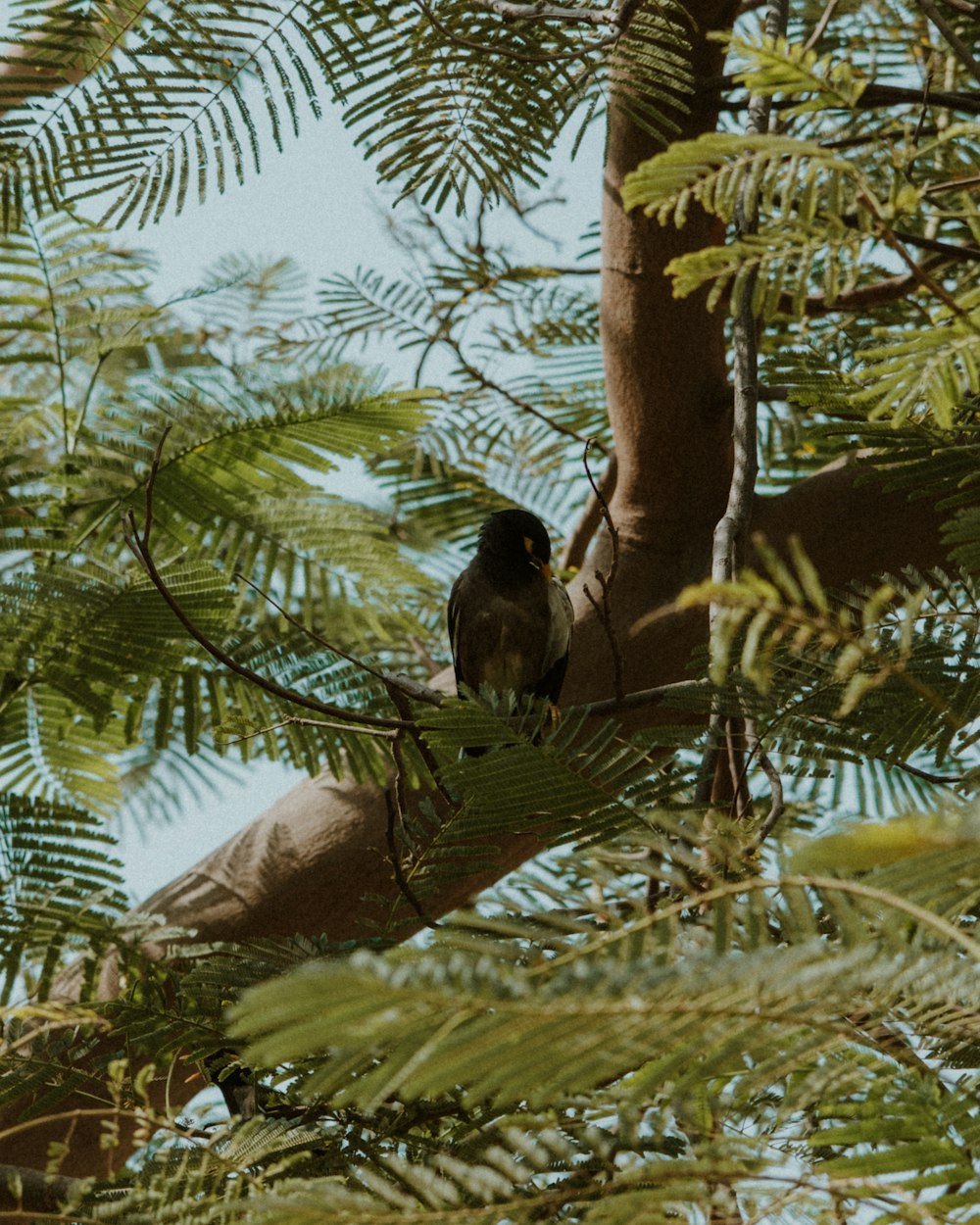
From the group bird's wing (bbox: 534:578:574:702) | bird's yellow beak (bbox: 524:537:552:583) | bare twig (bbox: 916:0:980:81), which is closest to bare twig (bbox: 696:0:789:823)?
bare twig (bbox: 916:0:980:81)

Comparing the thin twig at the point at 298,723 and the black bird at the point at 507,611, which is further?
the black bird at the point at 507,611

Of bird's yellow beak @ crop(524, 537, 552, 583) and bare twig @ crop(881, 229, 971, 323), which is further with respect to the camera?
bird's yellow beak @ crop(524, 537, 552, 583)

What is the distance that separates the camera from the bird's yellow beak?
3.29m

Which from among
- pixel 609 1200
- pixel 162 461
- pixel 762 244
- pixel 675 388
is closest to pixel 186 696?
pixel 162 461

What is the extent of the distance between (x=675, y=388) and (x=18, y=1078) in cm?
199

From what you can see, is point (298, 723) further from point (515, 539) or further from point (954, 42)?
point (515, 539)

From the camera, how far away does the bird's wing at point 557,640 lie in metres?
3.10

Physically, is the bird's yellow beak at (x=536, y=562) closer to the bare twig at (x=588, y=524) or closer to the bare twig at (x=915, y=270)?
the bare twig at (x=588, y=524)

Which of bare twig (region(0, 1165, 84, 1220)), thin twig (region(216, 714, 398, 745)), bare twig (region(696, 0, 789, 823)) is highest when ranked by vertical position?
bare twig (region(696, 0, 789, 823))

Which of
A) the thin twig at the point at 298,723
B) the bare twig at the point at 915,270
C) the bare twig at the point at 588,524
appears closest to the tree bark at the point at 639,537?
the bare twig at the point at 588,524

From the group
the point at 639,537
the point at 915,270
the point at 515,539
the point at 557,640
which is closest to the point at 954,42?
the point at 915,270

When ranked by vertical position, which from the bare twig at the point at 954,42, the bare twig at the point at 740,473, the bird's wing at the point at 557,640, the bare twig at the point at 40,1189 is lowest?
the bare twig at the point at 40,1189

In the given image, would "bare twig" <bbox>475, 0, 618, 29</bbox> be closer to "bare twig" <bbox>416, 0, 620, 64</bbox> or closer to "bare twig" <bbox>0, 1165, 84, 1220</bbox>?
"bare twig" <bbox>416, 0, 620, 64</bbox>

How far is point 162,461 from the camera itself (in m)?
2.38
